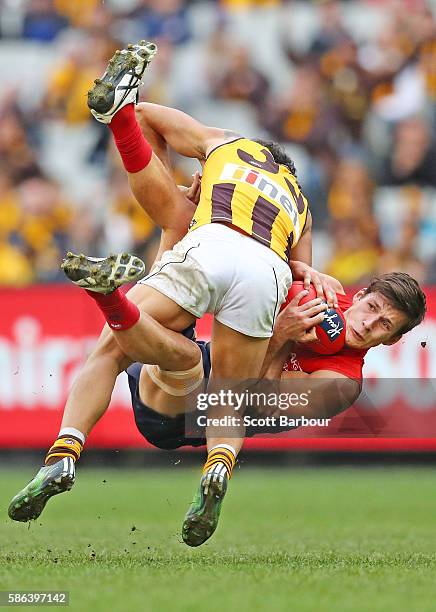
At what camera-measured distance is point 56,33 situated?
1254cm

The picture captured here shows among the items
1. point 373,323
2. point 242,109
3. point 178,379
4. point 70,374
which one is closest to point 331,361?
point 373,323

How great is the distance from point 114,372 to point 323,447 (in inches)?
188

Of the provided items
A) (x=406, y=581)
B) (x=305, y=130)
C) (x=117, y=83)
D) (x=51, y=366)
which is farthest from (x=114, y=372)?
(x=305, y=130)

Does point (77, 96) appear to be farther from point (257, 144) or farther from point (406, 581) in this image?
point (406, 581)

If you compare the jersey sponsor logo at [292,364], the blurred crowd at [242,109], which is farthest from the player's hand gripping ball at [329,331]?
the blurred crowd at [242,109]

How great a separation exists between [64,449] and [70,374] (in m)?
4.52

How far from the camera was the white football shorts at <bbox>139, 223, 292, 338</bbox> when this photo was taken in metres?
5.49

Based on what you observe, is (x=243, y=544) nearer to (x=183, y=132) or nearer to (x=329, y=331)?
(x=329, y=331)

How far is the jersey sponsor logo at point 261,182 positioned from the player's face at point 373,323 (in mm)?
569

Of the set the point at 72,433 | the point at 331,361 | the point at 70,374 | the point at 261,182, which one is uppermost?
the point at 70,374

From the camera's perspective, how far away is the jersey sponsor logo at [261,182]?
578cm

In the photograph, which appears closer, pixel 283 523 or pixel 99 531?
pixel 99 531

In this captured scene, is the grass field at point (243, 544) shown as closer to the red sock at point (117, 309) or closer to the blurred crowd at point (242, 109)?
the red sock at point (117, 309)

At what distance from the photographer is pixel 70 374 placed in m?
9.90
